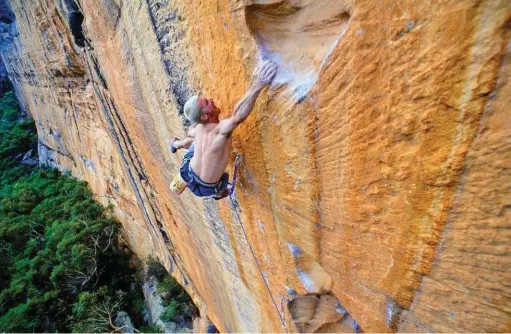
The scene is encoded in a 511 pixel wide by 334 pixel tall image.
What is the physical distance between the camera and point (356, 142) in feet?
4.13

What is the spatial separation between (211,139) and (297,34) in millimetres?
714

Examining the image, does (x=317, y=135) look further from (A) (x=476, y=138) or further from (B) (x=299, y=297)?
(B) (x=299, y=297)

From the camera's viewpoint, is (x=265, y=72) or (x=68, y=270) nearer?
(x=265, y=72)

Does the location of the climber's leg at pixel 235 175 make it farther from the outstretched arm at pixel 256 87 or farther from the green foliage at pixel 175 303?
the green foliage at pixel 175 303

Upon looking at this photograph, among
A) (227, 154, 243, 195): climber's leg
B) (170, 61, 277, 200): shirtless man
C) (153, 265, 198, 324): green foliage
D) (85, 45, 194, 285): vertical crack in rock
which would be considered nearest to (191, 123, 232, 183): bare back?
(170, 61, 277, 200): shirtless man

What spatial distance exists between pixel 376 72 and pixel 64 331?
8814 mm

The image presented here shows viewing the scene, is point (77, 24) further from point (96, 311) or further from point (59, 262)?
point (59, 262)

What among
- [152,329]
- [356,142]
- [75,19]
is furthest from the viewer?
[152,329]

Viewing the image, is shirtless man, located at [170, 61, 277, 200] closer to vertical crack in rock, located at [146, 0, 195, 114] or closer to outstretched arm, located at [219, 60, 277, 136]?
outstretched arm, located at [219, 60, 277, 136]

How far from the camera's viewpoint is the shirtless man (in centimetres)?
145

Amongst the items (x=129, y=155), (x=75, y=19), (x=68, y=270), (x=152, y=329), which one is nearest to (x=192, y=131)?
(x=129, y=155)

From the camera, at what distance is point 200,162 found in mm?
1925

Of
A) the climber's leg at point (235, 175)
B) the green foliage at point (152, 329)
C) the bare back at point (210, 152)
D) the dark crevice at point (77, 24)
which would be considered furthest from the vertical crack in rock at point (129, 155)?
the bare back at point (210, 152)

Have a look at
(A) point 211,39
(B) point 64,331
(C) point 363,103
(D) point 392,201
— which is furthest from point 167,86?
(B) point 64,331
